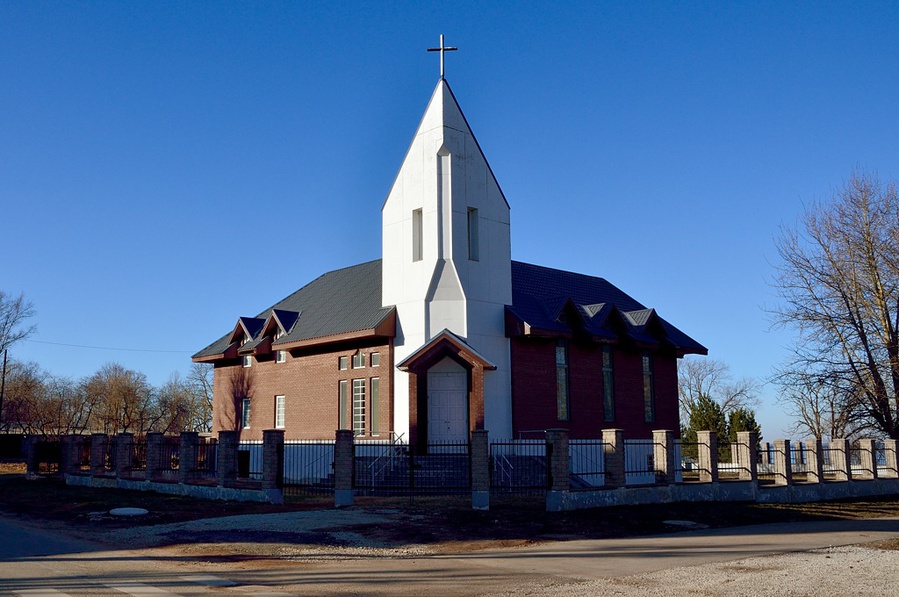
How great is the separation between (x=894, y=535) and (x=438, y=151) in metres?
17.8

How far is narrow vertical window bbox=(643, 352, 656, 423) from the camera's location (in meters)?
33.2

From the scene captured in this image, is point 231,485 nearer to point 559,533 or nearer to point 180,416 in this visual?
point 559,533

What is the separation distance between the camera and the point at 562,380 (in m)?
29.5

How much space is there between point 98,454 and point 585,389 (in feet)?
58.3

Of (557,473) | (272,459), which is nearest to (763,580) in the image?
(557,473)

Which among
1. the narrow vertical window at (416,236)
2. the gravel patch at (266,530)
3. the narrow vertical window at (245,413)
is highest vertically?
the narrow vertical window at (416,236)

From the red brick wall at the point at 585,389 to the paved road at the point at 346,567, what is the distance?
11798 mm

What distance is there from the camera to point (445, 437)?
88.3 feet

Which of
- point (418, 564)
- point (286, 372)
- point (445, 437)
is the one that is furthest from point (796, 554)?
point (286, 372)

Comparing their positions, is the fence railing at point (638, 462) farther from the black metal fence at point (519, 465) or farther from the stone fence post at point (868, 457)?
the stone fence post at point (868, 457)

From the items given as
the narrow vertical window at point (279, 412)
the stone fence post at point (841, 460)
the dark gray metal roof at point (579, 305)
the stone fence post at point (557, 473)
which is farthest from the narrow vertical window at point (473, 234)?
the stone fence post at point (841, 460)

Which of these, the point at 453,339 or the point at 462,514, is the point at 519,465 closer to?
the point at 453,339

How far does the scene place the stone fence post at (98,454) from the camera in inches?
1104

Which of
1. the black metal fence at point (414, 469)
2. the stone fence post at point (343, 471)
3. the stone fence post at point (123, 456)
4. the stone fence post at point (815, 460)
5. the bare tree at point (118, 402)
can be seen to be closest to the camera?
the stone fence post at point (343, 471)
